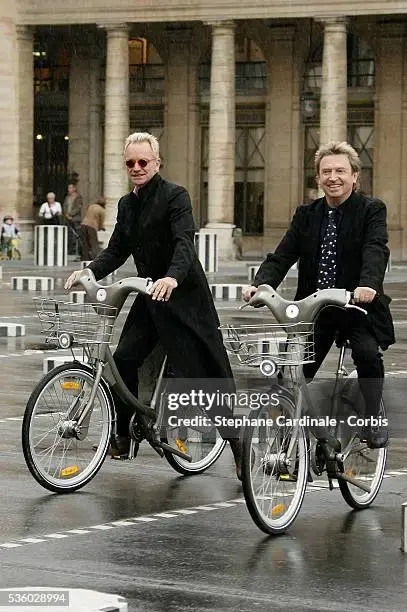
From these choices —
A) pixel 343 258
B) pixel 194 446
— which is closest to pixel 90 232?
pixel 194 446

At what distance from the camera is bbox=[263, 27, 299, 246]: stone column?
5100 cm

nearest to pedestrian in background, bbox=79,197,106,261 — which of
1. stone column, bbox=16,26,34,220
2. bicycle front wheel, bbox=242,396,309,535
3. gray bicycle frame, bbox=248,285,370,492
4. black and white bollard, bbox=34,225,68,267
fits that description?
black and white bollard, bbox=34,225,68,267

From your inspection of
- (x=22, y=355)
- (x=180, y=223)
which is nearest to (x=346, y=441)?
(x=180, y=223)

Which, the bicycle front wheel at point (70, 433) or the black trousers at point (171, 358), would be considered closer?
the bicycle front wheel at point (70, 433)

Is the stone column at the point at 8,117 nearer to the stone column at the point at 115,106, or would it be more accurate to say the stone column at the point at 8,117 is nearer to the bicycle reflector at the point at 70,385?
the stone column at the point at 115,106

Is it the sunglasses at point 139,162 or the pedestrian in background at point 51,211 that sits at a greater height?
the sunglasses at point 139,162

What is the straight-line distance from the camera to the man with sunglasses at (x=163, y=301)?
391 inches

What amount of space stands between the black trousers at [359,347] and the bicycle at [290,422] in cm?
7

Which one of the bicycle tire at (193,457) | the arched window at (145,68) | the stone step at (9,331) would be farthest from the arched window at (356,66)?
the bicycle tire at (193,457)

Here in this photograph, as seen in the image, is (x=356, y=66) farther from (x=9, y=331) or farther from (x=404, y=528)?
Answer: (x=404, y=528)

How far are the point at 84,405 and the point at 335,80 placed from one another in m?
37.3

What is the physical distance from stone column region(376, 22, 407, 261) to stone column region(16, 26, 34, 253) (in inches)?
372

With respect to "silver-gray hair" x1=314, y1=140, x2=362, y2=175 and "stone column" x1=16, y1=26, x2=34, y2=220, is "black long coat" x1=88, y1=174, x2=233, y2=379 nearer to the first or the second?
"silver-gray hair" x1=314, y1=140, x2=362, y2=175

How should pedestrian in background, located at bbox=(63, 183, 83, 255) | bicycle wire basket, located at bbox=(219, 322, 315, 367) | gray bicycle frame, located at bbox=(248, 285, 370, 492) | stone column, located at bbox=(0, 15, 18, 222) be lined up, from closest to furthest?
1. bicycle wire basket, located at bbox=(219, 322, 315, 367)
2. gray bicycle frame, located at bbox=(248, 285, 370, 492)
3. pedestrian in background, located at bbox=(63, 183, 83, 255)
4. stone column, located at bbox=(0, 15, 18, 222)
